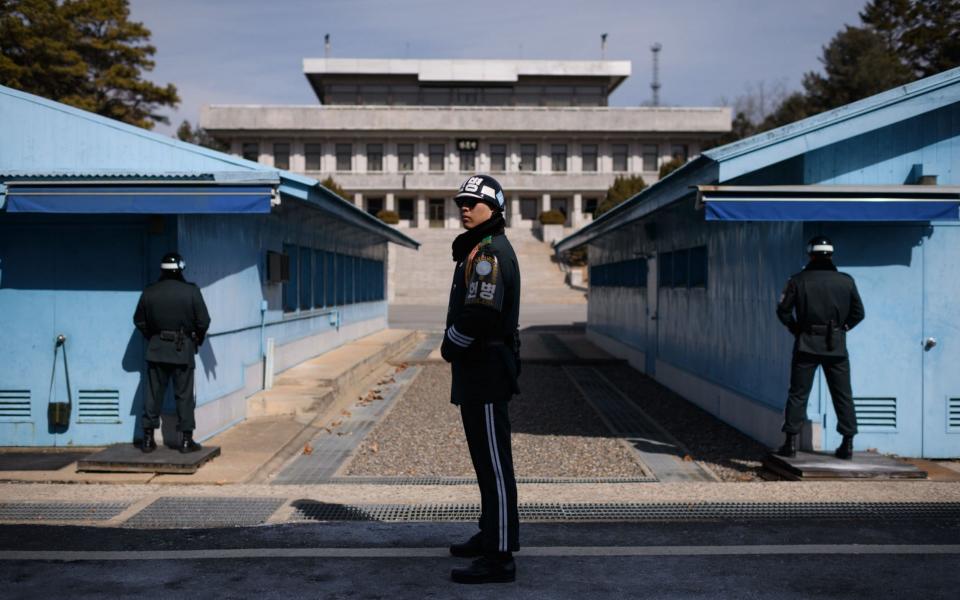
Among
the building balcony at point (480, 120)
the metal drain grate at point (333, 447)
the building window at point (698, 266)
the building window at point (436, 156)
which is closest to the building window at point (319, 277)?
the metal drain grate at point (333, 447)

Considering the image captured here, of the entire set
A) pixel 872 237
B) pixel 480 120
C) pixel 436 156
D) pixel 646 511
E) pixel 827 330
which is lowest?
pixel 646 511

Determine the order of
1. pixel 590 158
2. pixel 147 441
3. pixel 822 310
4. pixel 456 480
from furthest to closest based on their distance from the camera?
1. pixel 590 158
2. pixel 456 480
3. pixel 147 441
4. pixel 822 310

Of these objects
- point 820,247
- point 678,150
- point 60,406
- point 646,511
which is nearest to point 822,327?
point 820,247

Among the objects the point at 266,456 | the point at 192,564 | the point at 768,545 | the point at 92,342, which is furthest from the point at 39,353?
the point at 768,545

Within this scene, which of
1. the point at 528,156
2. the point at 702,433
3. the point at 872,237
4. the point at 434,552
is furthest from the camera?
the point at 528,156

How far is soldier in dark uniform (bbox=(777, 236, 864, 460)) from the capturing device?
7648 mm

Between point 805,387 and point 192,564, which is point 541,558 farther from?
point 805,387

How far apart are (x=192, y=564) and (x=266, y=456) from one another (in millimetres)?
3929

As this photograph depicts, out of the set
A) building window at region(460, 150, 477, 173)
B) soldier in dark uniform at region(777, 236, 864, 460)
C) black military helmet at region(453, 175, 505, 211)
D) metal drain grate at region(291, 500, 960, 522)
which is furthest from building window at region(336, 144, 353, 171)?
black military helmet at region(453, 175, 505, 211)

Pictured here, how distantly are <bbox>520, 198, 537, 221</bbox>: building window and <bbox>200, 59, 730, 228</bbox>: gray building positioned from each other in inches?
3.3

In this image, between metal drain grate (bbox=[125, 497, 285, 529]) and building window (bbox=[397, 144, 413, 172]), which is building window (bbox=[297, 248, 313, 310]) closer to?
metal drain grate (bbox=[125, 497, 285, 529])

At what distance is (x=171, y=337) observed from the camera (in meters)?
7.86

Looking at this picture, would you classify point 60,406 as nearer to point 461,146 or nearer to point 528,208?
point 461,146

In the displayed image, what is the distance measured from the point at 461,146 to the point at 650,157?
15.6 metres
